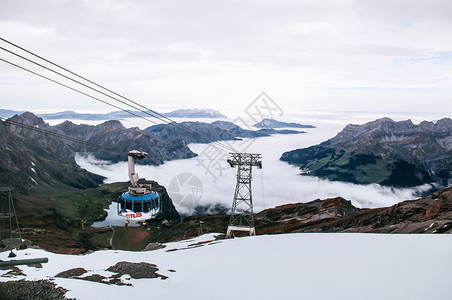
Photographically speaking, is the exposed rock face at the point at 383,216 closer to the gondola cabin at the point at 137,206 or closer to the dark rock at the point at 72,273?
the gondola cabin at the point at 137,206

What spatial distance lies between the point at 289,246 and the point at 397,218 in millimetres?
37769

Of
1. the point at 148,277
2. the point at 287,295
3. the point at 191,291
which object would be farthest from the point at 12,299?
the point at 287,295

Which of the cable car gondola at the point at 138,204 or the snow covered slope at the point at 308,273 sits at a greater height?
the cable car gondola at the point at 138,204

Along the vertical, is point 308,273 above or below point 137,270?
above

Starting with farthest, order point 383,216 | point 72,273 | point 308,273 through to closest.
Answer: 1. point 383,216
2. point 72,273
3. point 308,273

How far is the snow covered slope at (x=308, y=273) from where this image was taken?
22364 millimetres

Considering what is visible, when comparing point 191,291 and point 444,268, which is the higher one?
point 444,268

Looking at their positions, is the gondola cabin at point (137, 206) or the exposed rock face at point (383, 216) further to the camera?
the exposed rock face at point (383, 216)

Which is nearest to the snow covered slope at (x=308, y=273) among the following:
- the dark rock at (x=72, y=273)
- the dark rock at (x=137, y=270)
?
the dark rock at (x=137, y=270)

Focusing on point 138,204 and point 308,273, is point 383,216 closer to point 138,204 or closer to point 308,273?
point 308,273

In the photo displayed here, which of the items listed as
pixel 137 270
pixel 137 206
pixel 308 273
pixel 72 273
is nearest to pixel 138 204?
pixel 137 206

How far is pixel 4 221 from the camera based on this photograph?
16512 centimetres

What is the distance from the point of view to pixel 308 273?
26.7 metres

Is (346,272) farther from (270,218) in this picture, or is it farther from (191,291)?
(270,218)
